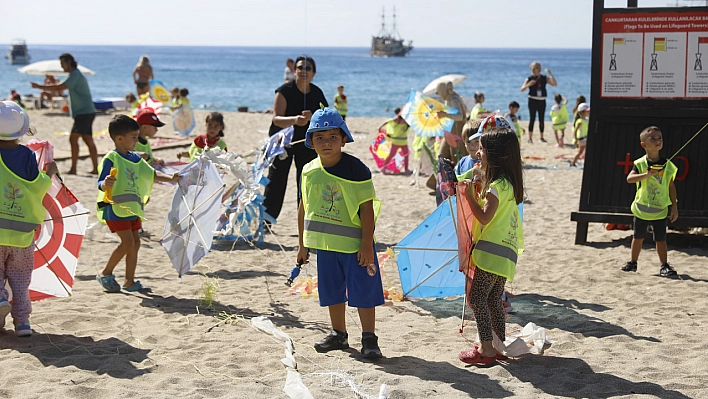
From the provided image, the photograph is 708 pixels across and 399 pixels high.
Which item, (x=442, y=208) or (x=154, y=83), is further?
(x=154, y=83)

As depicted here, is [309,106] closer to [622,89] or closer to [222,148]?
[222,148]

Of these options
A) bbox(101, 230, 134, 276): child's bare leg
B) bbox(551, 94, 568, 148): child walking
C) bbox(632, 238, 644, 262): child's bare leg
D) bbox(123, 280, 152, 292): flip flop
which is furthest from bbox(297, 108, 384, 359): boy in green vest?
bbox(551, 94, 568, 148): child walking

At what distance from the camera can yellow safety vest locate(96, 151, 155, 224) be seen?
6.00 meters

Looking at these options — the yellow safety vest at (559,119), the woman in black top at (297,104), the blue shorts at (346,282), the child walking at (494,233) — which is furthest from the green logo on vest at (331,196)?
the yellow safety vest at (559,119)

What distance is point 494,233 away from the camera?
14.9 feet

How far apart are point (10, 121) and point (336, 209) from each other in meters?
2.12

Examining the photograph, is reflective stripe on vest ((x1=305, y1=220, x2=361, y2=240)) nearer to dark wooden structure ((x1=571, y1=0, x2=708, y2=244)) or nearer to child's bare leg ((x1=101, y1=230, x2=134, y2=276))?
child's bare leg ((x1=101, y1=230, x2=134, y2=276))

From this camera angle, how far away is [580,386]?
4.25 m

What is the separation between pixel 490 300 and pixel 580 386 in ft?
2.32

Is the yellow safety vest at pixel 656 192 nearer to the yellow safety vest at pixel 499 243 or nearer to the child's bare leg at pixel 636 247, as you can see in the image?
the child's bare leg at pixel 636 247

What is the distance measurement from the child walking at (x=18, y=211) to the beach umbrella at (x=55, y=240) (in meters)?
0.32

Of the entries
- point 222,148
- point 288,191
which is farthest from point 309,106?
point 288,191

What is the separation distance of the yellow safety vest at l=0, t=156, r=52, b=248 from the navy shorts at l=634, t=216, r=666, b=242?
4908mm

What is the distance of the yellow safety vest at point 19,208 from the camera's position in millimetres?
4891
